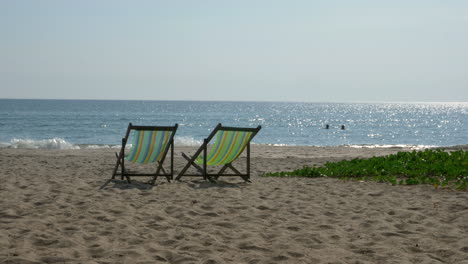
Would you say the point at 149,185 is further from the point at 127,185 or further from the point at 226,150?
the point at 226,150

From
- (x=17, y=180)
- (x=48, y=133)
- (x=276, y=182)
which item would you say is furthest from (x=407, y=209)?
(x=48, y=133)

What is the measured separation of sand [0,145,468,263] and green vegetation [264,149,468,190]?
649 mm

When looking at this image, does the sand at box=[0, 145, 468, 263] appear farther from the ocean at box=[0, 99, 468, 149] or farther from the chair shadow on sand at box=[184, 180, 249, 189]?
the ocean at box=[0, 99, 468, 149]

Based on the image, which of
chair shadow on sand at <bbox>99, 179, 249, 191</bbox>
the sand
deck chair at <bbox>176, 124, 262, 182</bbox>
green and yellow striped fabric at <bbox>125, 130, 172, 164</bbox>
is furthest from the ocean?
the sand

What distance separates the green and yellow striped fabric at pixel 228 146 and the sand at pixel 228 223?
598 mm

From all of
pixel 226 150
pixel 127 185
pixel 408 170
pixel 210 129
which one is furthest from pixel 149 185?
pixel 210 129

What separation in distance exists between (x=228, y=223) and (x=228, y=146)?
366 centimetres

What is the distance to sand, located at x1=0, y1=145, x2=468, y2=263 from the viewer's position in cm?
420

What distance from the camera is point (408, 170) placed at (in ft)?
30.9

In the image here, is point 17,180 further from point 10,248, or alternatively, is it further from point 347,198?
point 347,198

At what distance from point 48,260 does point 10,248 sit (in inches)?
20.9

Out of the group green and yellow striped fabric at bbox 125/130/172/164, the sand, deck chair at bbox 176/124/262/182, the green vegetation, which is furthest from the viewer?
deck chair at bbox 176/124/262/182

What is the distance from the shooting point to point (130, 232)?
4.93 meters

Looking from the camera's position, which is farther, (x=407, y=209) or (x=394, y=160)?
(x=394, y=160)
